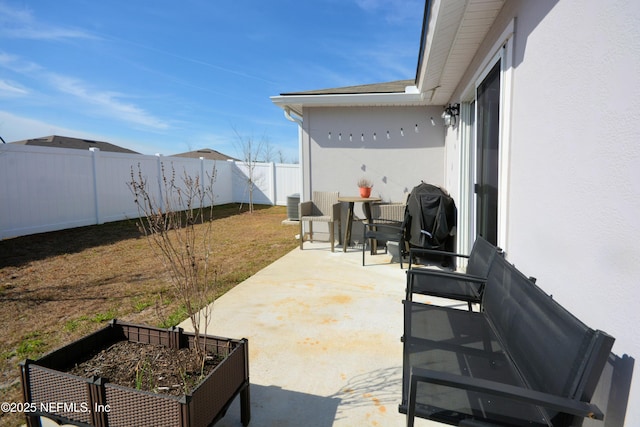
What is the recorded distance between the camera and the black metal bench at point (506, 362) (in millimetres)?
1085

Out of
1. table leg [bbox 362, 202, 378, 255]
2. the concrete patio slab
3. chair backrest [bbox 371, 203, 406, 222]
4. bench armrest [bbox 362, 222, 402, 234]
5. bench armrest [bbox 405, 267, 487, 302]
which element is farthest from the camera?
chair backrest [bbox 371, 203, 406, 222]

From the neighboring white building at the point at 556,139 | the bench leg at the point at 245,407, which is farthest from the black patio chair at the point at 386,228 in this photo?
the bench leg at the point at 245,407

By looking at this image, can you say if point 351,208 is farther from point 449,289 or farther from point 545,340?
point 545,340

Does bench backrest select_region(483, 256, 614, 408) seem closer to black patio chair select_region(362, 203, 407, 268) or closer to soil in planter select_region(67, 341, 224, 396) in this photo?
soil in planter select_region(67, 341, 224, 396)

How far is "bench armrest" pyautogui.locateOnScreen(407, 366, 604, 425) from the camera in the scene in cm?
102

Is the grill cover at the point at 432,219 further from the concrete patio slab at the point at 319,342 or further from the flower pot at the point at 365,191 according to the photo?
the flower pot at the point at 365,191

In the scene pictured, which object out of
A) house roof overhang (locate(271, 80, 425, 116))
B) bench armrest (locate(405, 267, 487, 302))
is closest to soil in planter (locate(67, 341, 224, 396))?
bench armrest (locate(405, 267, 487, 302))

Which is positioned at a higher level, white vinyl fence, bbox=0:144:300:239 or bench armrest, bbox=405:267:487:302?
white vinyl fence, bbox=0:144:300:239

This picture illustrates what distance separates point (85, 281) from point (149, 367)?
361cm

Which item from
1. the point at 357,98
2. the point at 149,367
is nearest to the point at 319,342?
the point at 149,367

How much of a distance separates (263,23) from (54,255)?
668cm

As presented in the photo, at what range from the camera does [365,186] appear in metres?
6.38

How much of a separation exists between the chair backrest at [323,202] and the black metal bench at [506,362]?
→ 4.43 meters

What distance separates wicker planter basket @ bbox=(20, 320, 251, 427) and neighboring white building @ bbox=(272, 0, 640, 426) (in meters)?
1.58
